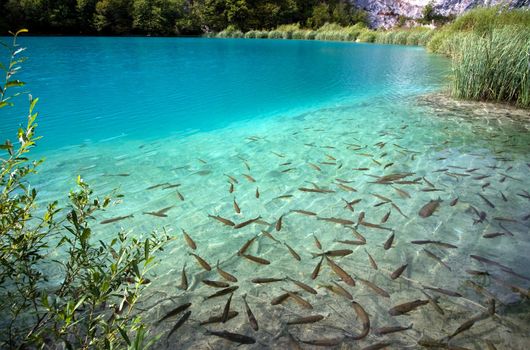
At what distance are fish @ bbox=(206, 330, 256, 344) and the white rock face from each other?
77539 mm

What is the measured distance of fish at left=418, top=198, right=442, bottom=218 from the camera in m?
3.43

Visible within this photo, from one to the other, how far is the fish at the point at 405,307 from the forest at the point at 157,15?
5252 centimetres

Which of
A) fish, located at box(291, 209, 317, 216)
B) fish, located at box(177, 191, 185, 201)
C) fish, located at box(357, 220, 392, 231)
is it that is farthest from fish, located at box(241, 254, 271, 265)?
fish, located at box(177, 191, 185, 201)

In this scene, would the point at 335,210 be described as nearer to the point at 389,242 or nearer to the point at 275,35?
the point at 389,242

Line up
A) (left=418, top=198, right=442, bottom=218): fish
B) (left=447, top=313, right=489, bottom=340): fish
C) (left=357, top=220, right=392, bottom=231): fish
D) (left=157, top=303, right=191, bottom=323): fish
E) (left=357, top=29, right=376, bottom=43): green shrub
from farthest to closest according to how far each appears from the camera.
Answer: (left=357, top=29, right=376, bottom=43): green shrub
(left=418, top=198, right=442, bottom=218): fish
(left=357, top=220, right=392, bottom=231): fish
(left=157, top=303, right=191, bottom=323): fish
(left=447, top=313, right=489, bottom=340): fish

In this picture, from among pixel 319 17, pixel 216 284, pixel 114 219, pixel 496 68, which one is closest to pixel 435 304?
pixel 216 284

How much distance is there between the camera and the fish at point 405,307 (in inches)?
85.5

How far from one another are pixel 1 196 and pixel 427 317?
2.60 m

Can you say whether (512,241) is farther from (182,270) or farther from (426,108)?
(426,108)

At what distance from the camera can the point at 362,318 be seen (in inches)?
84.2

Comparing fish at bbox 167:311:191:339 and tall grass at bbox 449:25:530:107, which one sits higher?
tall grass at bbox 449:25:530:107

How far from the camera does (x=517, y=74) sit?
7398mm

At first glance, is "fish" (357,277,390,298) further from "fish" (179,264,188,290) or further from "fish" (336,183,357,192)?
"fish" (336,183,357,192)

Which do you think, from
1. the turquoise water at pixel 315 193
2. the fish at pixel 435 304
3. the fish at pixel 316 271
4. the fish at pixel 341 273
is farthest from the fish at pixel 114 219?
the fish at pixel 435 304
